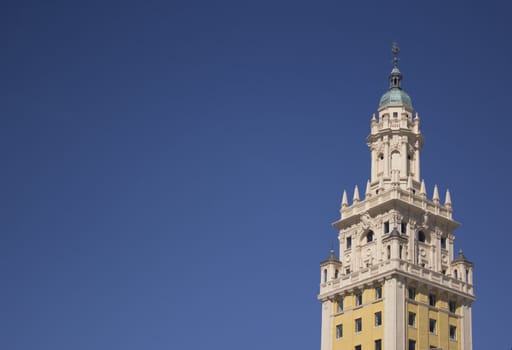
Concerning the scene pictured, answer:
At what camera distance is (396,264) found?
11712cm

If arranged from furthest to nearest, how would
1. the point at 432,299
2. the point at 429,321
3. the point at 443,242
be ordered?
the point at 443,242, the point at 432,299, the point at 429,321

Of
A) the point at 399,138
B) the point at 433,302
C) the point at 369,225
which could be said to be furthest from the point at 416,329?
the point at 399,138

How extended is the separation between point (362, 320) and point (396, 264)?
7941 millimetres

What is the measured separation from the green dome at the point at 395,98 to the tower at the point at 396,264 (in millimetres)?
188

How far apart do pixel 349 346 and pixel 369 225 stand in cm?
1518

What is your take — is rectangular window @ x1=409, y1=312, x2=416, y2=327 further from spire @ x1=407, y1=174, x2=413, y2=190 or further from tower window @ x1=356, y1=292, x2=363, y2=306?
spire @ x1=407, y1=174, x2=413, y2=190

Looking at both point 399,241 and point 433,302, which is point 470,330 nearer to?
point 433,302

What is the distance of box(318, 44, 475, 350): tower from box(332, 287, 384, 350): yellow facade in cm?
12

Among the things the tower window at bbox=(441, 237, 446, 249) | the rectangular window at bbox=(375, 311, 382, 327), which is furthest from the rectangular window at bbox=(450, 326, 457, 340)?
the tower window at bbox=(441, 237, 446, 249)

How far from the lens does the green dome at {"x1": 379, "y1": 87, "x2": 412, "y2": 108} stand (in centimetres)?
13275

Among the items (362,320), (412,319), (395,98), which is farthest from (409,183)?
(362,320)

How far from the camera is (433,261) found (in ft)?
408

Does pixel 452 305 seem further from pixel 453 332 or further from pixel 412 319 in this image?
pixel 412 319

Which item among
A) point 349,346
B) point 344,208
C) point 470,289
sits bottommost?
point 349,346
